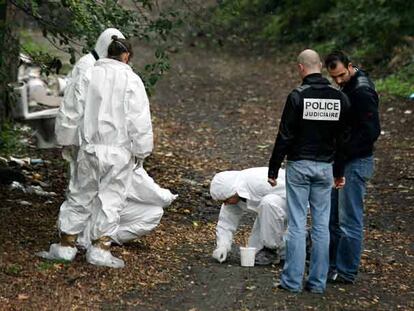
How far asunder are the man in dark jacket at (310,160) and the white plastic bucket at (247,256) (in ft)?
2.17

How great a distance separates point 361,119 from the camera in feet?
23.4

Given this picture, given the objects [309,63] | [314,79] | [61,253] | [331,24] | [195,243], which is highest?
[331,24]

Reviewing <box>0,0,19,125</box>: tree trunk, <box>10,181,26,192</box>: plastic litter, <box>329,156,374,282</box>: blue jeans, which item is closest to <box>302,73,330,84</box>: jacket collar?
<box>329,156,374,282</box>: blue jeans

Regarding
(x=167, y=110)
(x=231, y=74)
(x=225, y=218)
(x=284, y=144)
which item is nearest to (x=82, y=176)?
(x=225, y=218)

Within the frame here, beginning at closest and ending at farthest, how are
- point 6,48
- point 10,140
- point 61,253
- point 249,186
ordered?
1. point 61,253
2. point 249,186
3. point 6,48
4. point 10,140

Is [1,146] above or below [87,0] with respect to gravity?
below

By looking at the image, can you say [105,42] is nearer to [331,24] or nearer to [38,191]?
[38,191]

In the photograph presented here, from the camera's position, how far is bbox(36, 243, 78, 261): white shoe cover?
7.58 meters

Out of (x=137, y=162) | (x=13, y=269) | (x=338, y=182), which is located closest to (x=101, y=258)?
(x=13, y=269)

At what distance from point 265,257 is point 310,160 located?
1.30 m

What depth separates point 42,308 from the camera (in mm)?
6441

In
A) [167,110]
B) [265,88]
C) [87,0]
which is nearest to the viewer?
[87,0]

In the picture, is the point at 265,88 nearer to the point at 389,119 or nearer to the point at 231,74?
the point at 231,74

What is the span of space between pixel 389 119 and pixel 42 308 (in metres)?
10.4
